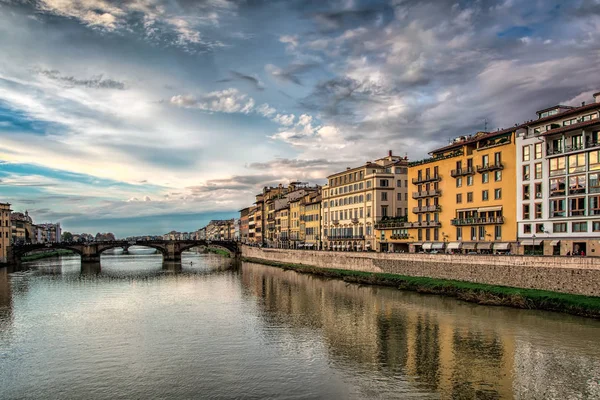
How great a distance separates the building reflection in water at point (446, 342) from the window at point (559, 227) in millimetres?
10776

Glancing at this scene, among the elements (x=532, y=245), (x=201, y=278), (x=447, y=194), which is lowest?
(x=201, y=278)

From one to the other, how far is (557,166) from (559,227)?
16.9ft

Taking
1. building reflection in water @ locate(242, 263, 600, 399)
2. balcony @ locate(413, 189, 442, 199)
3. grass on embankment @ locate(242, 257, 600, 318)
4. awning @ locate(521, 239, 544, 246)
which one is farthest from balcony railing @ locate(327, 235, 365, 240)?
awning @ locate(521, 239, 544, 246)

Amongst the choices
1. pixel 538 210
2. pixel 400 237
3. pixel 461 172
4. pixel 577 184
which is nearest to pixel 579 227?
pixel 577 184

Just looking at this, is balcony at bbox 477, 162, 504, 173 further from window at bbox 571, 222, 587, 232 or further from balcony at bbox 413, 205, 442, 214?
window at bbox 571, 222, 587, 232

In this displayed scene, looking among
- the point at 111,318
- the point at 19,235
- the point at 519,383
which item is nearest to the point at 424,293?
the point at 519,383

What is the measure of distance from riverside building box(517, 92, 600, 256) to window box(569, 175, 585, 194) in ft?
0.22

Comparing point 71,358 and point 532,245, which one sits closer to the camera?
point 71,358

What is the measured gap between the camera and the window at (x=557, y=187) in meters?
40.1

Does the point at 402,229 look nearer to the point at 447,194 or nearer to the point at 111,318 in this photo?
the point at 447,194

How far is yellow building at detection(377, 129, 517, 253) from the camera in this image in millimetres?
46156

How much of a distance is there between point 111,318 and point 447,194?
122 feet

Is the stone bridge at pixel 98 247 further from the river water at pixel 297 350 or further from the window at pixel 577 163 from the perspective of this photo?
the window at pixel 577 163

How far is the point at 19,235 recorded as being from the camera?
153 metres
